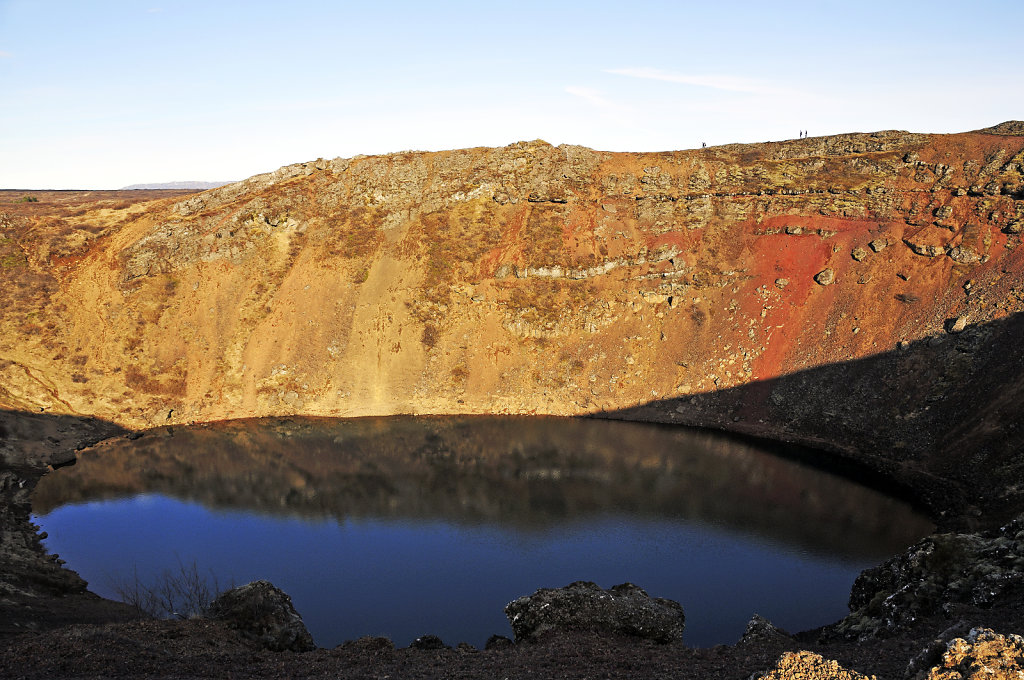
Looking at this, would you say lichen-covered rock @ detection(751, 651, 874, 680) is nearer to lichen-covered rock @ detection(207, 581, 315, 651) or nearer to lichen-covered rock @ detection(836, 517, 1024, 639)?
lichen-covered rock @ detection(836, 517, 1024, 639)

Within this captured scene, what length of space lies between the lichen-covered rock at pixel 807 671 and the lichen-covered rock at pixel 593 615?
1002 centimetres

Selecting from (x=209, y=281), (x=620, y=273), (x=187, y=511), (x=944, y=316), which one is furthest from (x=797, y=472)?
(x=209, y=281)

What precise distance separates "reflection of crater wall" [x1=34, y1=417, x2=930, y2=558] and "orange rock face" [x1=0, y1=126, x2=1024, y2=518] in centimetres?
444

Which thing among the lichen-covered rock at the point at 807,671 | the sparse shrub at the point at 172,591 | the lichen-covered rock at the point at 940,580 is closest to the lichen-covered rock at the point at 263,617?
the sparse shrub at the point at 172,591

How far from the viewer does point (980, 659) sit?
42.4ft

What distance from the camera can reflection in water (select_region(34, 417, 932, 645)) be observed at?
3156cm

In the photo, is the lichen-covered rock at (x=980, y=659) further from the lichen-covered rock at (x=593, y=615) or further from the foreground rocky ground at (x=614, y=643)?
the lichen-covered rock at (x=593, y=615)

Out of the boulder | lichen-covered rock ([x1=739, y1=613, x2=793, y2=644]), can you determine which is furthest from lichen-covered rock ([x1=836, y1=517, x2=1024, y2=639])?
the boulder

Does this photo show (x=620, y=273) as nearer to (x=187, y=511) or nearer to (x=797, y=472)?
(x=797, y=472)

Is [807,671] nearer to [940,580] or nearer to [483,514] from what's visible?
[940,580]

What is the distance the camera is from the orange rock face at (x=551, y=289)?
178 ft

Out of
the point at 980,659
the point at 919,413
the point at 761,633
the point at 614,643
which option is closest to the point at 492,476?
the point at 614,643

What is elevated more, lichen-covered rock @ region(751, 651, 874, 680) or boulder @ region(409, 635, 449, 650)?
lichen-covered rock @ region(751, 651, 874, 680)

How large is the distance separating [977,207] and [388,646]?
6138cm
